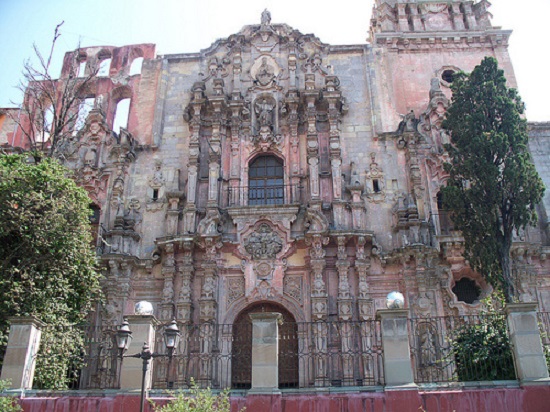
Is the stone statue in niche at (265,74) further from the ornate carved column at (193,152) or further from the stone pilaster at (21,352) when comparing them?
the stone pilaster at (21,352)

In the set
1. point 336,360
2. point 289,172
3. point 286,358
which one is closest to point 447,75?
point 289,172

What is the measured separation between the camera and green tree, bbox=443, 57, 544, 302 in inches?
579

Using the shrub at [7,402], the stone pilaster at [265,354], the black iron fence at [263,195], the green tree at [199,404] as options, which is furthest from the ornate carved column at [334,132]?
the shrub at [7,402]

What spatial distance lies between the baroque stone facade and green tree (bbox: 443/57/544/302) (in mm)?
1759

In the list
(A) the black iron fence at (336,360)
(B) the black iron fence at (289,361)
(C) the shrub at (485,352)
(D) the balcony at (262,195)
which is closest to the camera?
(C) the shrub at (485,352)

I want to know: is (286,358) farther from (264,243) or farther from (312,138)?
(312,138)

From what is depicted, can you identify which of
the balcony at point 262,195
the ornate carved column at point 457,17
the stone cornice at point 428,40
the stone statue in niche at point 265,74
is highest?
the ornate carved column at point 457,17

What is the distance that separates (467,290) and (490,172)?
407 centimetres

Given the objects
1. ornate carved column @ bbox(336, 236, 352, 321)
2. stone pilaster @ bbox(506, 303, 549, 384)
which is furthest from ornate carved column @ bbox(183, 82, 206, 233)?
stone pilaster @ bbox(506, 303, 549, 384)

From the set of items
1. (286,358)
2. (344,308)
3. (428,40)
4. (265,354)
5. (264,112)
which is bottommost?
(265,354)

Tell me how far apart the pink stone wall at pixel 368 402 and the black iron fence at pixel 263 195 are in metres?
8.19

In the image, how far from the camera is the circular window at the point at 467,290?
17.1 metres

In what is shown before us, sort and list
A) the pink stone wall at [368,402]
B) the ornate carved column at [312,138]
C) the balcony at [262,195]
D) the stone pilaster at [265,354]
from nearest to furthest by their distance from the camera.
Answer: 1. the pink stone wall at [368,402]
2. the stone pilaster at [265,354]
3. the ornate carved column at [312,138]
4. the balcony at [262,195]

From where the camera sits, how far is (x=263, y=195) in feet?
60.8
